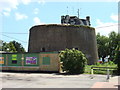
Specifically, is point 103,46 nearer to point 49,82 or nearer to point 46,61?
point 46,61

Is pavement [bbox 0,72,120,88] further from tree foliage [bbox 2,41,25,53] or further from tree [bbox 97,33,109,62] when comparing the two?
tree foliage [bbox 2,41,25,53]

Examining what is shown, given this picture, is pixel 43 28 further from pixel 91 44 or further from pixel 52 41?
pixel 91 44

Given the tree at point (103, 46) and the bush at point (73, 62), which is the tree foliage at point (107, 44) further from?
the bush at point (73, 62)

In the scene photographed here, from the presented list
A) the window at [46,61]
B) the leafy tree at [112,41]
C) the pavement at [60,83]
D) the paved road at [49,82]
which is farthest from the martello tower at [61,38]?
the leafy tree at [112,41]

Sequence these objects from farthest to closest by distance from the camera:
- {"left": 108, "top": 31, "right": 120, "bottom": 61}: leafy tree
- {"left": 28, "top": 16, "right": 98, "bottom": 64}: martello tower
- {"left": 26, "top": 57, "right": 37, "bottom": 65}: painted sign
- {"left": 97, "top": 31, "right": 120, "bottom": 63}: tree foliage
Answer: {"left": 97, "top": 31, "right": 120, "bottom": 63}: tree foliage → {"left": 108, "top": 31, "right": 120, "bottom": 61}: leafy tree → {"left": 28, "top": 16, "right": 98, "bottom": 64}: martello tower → {"left": 26, "top": 57, "right": 37, "bottom": 65}: painted sign

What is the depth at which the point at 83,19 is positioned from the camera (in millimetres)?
51969

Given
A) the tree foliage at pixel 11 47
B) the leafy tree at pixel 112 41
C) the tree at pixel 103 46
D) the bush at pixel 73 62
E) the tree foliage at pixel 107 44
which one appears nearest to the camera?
the bush at pixel 73 62

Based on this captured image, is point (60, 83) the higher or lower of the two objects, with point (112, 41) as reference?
lower

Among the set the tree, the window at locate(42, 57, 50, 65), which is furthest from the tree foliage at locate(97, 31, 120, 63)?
the window at locate(42, 57, 50, 65)

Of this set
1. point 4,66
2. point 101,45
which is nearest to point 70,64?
point 4,66

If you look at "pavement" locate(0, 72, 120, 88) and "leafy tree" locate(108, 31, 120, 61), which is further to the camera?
"leafy tree" locate(108, 31, 120, 61)

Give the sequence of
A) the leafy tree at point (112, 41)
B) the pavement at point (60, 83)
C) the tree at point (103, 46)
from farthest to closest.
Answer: the tree at point (103, 46), the leafy tree at point (112, 41), the pavement at point (60, 83)

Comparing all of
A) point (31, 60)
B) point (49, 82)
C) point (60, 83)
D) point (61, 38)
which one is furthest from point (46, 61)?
point (61, 38)

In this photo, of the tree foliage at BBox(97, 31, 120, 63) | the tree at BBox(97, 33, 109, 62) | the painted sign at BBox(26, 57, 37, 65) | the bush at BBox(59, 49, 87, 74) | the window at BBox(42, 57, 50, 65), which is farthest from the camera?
the tree at BBox(97, 33, 109, 62)
